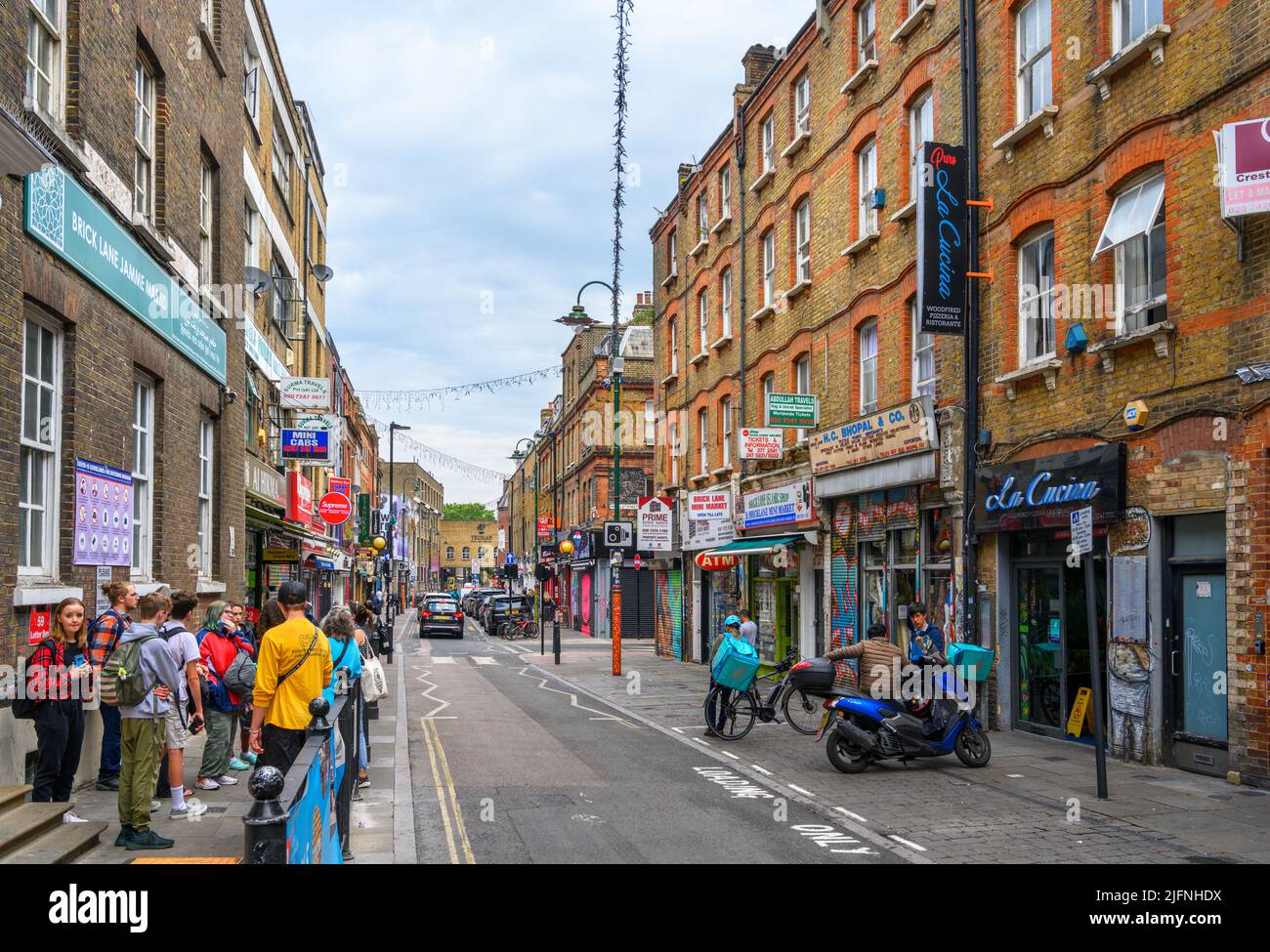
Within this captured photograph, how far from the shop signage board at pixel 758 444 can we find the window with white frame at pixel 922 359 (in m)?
5.02

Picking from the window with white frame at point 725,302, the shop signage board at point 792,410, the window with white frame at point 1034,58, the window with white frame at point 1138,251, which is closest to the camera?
the window with white frame at point 1138,251

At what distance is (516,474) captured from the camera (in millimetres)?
85750

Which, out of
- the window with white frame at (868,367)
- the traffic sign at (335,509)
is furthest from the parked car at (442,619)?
the window with white frame at (868,367)

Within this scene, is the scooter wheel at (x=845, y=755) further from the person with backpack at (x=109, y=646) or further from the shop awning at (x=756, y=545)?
the shop awning at (x=756, y=545)

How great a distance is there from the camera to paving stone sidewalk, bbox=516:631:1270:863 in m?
8.20

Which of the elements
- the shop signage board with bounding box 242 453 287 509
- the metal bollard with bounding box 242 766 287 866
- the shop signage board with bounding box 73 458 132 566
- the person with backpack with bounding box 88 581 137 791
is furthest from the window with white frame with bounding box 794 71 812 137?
the metal bollard with bounding box 242 766 287 866

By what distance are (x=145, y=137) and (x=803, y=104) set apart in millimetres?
13719

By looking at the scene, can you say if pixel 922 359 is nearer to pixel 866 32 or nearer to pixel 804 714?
pixel 804 714

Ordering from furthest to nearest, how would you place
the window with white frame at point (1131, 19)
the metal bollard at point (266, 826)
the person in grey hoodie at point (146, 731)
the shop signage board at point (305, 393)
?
the shop signage board at point (305, 393) < the window with white frame at point (1131, 19) < the person in grey hoodie at point (146, 731) < the metal bollard at point (266, 826)

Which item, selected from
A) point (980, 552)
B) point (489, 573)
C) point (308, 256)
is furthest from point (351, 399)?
point (489, 573)

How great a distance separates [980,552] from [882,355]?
4.56 meters

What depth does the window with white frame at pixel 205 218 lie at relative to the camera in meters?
16.3

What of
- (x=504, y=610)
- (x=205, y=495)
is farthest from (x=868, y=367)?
(x=504, y=610)

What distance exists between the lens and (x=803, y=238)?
2236cm
